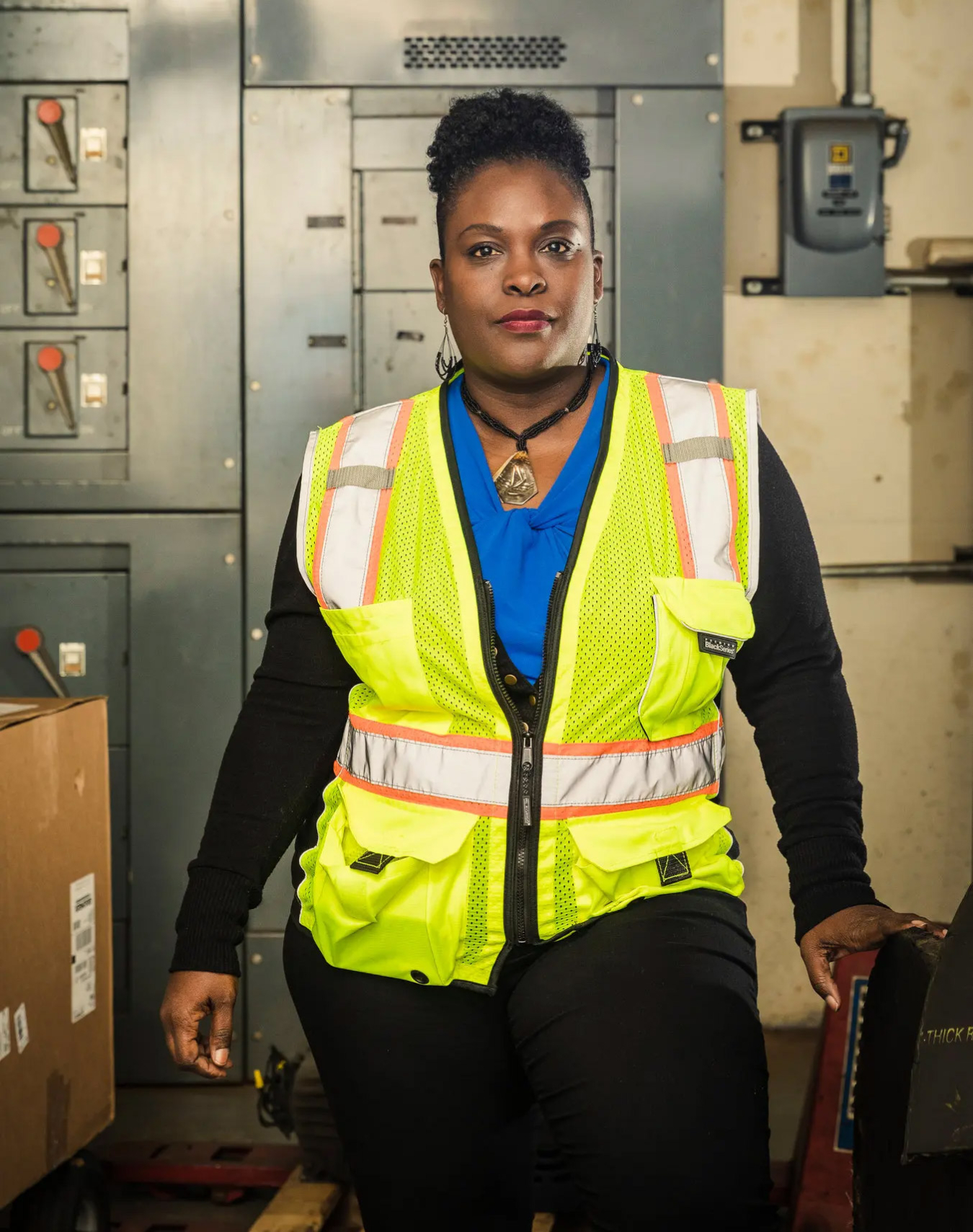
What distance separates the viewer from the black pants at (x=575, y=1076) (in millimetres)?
1113

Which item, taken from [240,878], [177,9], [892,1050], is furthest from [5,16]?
[892,1050]

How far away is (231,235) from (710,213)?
102cm

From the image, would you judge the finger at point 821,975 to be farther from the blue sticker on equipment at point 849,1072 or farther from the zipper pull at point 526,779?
the blue sticker on equipment at point 849,1072

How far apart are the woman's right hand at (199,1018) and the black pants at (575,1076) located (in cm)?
8

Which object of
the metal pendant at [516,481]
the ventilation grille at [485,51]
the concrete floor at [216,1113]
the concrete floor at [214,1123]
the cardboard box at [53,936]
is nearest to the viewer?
the metal pendant at [516,481]

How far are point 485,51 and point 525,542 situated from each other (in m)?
1.70

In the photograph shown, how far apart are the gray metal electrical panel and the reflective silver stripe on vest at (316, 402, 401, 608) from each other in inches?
48.3

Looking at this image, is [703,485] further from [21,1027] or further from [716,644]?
[21,1027]

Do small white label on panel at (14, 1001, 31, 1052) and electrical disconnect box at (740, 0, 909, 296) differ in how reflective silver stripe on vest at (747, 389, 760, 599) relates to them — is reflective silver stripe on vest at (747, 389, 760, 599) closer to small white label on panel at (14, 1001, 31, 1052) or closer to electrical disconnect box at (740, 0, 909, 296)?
small white label on panel at (14, 1001, 31, 1052)

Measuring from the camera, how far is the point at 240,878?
4.49 feet

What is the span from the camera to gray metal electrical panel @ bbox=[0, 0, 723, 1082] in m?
2.59

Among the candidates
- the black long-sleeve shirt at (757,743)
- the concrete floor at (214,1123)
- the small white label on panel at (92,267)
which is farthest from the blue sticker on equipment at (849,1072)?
the small white label on panel at (92,267)

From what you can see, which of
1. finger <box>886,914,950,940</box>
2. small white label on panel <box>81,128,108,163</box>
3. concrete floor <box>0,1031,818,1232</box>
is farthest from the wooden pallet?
small white label on panel <box>81,128,108,163</box>

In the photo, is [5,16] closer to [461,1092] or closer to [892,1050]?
[461,1092]
